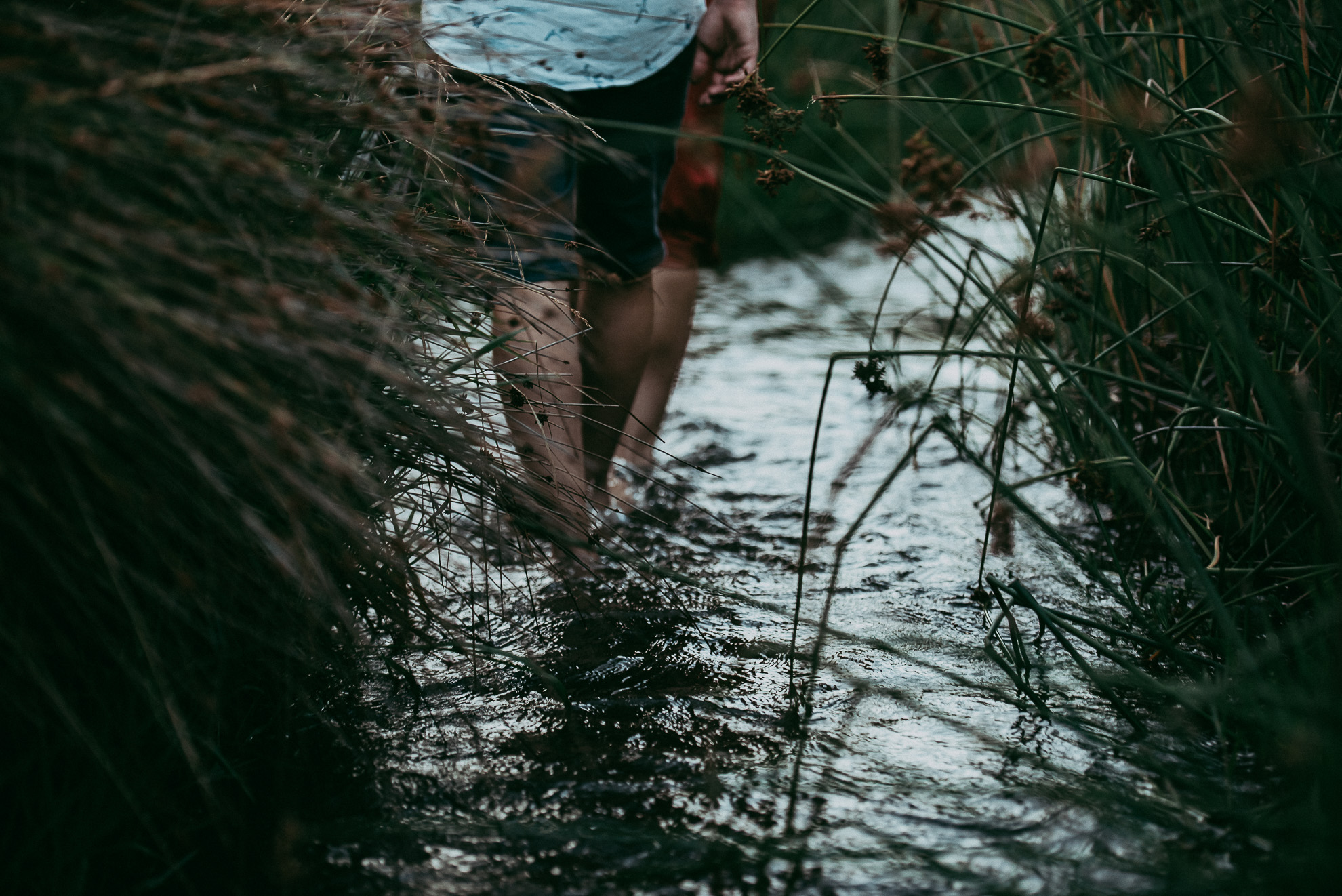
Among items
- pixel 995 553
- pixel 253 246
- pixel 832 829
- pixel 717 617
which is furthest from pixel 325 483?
pixel 995 553

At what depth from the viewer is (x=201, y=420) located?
38.3 inches

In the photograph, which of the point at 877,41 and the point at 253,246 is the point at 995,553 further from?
Result: the point at 253,246

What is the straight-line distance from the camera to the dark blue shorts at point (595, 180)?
1.61 meters

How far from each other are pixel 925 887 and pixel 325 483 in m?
0.69

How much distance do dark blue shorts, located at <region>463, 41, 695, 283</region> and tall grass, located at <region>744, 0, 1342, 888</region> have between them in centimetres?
41

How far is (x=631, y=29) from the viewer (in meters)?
1.90

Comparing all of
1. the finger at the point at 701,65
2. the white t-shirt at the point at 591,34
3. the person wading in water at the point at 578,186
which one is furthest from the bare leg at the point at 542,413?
the finger at the point at 701,65

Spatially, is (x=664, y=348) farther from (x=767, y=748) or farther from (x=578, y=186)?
(x=767, y=748)

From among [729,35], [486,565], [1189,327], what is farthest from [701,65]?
[486,565]

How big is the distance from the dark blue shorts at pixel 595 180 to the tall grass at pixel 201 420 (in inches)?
10.9

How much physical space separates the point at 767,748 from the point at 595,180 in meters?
1.18

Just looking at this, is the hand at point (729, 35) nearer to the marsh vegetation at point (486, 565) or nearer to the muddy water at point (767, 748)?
the marsh vegetation at point (486, 565)

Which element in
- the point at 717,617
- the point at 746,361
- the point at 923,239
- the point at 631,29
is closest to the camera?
the point at 923,239

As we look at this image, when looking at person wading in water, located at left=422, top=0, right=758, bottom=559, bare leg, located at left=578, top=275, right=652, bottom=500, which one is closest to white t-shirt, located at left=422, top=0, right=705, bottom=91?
person wading in water, located at left=422, top=0, right=758, bottom=559
